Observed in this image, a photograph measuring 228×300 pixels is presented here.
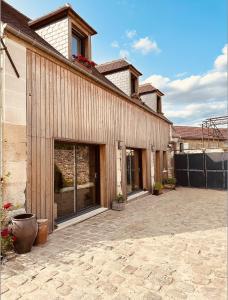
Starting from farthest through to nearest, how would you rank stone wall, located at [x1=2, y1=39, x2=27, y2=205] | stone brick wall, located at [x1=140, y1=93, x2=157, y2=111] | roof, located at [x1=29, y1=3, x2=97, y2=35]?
stone brick wall, located at [x1=140, y1=93, x2=157, y2=111], roof, located at [x1=29, y1=3, x2=97, y2=35], stone wall, located at [x1=2, y1=39, x2=27, y2=205]

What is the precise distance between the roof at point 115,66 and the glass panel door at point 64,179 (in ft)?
19.4

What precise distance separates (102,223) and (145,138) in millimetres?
6963

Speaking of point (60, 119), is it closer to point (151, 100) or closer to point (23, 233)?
point (23, 233)

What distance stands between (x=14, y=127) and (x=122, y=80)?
7.65 meters

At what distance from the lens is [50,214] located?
6062mm

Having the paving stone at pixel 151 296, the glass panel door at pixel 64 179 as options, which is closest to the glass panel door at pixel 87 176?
the glass panel door at pixel 64 179

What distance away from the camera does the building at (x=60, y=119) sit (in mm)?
5277

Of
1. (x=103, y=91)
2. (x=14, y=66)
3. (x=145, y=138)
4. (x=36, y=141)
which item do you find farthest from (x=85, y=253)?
(x=145, y=138)

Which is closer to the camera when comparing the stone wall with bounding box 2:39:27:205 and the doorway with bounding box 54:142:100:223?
the stone wall with bounding box 2:39:27:205

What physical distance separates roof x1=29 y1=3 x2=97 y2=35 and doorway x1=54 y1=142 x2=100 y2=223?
14.1 ft

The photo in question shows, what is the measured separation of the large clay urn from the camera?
451cm

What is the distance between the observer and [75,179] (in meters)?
7.86

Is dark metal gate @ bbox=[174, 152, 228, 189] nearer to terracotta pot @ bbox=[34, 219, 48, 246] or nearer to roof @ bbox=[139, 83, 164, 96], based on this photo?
roof @ bbox=[139, 83, 164, 96]

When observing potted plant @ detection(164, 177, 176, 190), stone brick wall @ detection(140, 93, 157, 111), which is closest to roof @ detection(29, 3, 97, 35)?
stone brick wall @ detection(140, 93, 157, 111)
